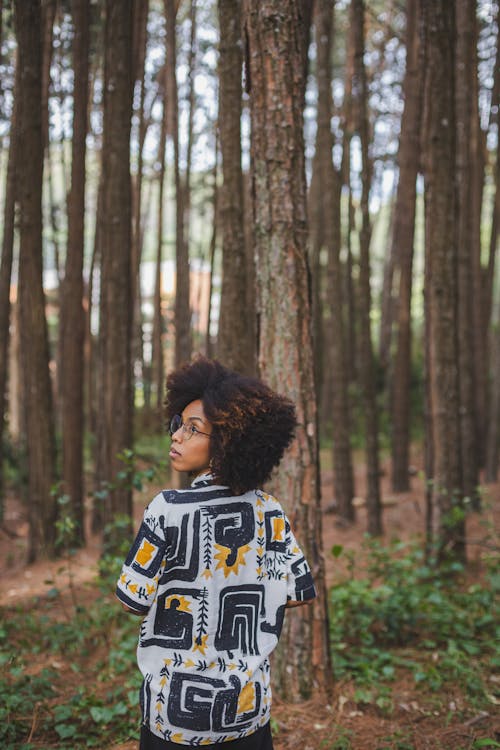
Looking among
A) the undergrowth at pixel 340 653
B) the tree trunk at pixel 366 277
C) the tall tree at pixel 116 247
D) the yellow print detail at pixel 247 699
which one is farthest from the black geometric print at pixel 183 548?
the tree trunk at pixel 366 277

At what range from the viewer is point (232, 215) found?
5.81 meters

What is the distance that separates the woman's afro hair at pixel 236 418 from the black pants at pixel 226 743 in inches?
27.4

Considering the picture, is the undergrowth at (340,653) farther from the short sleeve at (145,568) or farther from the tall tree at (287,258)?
the short sleeve at (145,568)

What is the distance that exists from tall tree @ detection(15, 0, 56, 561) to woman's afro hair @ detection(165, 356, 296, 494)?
4.75 meters

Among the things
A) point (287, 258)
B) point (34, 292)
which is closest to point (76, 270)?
point (34, 292)

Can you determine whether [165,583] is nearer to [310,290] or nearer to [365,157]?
[310,290]

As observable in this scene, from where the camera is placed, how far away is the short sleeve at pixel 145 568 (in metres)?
1.93

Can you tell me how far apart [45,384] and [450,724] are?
15.5 feet

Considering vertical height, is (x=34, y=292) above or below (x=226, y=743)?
above

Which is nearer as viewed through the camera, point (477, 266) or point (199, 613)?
point (199, 613)

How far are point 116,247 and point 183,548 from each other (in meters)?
4.81

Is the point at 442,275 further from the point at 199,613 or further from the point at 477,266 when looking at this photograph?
the point at 199,613

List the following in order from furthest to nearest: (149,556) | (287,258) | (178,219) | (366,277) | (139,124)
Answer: (139,124), (178,219), (366,277), (287,258), (149,556)

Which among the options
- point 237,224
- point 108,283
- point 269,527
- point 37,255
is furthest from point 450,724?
point 37,255
